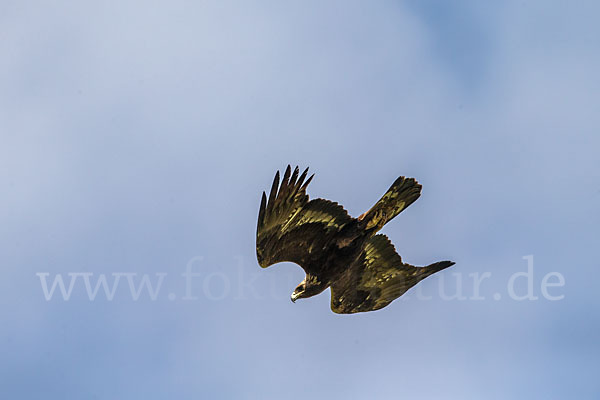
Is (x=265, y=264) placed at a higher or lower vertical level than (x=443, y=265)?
higher

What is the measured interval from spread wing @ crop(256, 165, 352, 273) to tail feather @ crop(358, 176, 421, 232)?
19.0 inches

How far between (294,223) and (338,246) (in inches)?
49.5

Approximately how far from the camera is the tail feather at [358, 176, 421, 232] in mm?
15148

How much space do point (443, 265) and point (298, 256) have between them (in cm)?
312

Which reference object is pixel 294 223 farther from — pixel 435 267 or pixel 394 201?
pixel 435 267

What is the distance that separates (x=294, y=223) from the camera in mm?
14828

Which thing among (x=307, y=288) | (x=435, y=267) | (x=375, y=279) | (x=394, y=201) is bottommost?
(x=435, y=267)

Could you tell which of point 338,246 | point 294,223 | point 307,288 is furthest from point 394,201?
point 307,288

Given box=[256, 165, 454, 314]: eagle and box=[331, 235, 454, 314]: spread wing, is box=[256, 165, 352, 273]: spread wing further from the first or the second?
box=[331, 235, 454, 314]: spread wing

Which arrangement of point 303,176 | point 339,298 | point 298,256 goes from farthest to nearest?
point 339,298 → point 298,256 → point 303,176

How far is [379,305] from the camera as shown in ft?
55.0

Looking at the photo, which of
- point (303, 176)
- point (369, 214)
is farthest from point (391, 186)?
point (303, 176)

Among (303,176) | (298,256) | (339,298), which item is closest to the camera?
(303,176)

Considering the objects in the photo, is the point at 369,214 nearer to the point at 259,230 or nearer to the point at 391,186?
the point at 391,186
